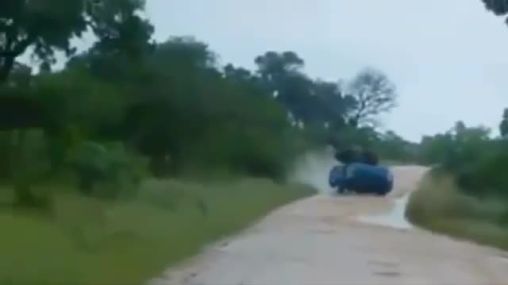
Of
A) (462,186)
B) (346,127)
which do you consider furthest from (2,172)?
(346,127)

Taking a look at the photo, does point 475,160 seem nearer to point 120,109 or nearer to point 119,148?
point 120,109

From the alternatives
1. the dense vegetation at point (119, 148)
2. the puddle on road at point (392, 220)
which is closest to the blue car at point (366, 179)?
the dense vegetation at point (119, 148)

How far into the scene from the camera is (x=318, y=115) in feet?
404

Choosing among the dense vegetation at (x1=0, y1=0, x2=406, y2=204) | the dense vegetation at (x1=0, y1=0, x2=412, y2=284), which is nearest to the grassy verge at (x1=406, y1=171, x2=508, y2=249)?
the dense vegetation at (x1=0, y1=0, x2=412, y2=284)

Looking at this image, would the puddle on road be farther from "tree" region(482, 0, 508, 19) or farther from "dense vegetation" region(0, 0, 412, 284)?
"tree" region(482, 0, 508, 19)

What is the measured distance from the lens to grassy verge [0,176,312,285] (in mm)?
17406

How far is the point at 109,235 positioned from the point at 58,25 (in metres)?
19.1

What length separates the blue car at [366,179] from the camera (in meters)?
65.9

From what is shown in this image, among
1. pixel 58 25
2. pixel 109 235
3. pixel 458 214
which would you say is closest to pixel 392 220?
pixel 458 214

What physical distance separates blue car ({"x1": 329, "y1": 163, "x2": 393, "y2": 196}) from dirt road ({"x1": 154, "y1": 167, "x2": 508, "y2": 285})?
24.9 metres

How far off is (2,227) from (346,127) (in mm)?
98277

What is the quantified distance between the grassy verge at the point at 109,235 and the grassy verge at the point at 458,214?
257 inches

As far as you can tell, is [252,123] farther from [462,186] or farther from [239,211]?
[239,211]

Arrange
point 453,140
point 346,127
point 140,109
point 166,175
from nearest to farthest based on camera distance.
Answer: point 166,175, point 140,109, point 453,140, point 346,127
